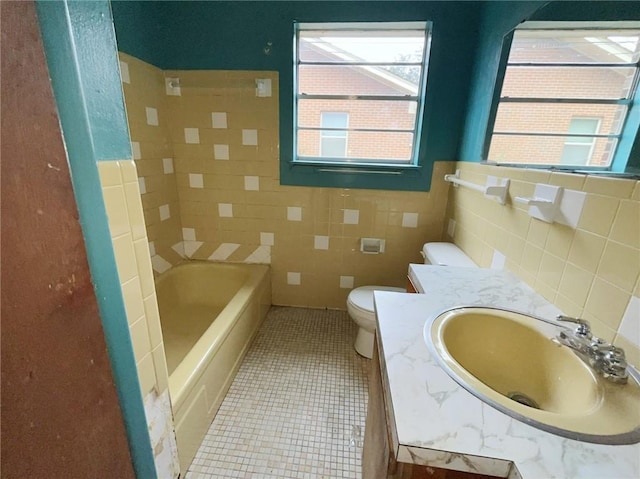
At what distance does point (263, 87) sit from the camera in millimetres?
1890

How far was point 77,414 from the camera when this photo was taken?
21.1 inches

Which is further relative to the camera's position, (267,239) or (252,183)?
(267,239)

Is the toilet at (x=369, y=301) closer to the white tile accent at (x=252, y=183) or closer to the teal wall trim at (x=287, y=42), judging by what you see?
the teal wall trim at (x=287, y=42)

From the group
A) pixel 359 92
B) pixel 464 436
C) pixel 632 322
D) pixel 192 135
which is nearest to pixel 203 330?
pixel 192 135

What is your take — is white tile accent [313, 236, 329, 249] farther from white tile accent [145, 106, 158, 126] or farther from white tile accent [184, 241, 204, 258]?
white tile accent [145, 106, 158, 126]

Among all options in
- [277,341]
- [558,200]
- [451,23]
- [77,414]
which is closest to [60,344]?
[77,414]

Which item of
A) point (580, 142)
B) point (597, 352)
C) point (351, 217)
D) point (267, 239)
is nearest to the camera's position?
point (597, 352)

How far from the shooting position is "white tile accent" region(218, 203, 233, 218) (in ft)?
7.06

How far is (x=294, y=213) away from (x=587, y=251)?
63.9 inches

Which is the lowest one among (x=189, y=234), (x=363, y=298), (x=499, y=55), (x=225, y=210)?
(x=363, y=298)

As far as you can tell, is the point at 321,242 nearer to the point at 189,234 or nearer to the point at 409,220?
the point at 409,220

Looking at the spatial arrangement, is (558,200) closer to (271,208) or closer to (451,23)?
(451,23)

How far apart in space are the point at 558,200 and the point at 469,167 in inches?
30.5

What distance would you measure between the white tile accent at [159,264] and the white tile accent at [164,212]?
272 millimetres
